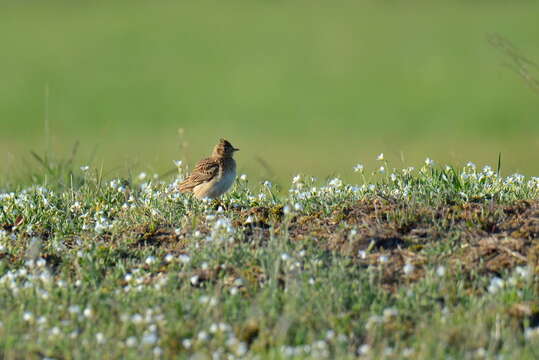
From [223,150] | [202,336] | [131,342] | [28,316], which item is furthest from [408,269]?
[223,150]

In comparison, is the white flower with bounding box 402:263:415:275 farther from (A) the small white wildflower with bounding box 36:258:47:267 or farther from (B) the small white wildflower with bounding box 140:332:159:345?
(A) the small white wildflower with bounding box 36:258:47:267

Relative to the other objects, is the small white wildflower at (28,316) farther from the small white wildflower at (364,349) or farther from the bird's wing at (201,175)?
the bird's wing at (201,175)

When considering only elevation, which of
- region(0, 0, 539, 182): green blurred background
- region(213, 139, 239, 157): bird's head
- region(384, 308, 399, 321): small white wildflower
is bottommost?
region(384, 308, 399, 321): small white wildflower

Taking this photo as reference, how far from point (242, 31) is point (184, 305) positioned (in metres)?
32.3

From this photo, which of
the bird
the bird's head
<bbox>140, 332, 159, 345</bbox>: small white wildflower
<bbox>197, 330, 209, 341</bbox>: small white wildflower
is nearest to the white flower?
<bbox>197, 330, 209, 341</bbox>: small white wildflower

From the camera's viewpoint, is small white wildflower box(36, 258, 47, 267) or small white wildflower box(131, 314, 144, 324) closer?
small white wildflower box(131, 314, 144, 324)

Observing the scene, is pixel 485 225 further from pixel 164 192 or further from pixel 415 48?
pixel 415 48

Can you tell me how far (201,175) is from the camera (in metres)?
9.25

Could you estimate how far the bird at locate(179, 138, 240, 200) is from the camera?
29.7 feet

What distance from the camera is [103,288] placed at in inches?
268

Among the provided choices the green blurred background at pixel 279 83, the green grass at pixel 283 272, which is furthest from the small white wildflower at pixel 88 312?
the green blurred background at pixel 279 83

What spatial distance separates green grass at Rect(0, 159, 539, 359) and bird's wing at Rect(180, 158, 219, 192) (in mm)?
257

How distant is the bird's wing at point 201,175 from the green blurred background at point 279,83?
1222 centimetres

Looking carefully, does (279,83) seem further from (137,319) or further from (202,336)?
(202,336)
